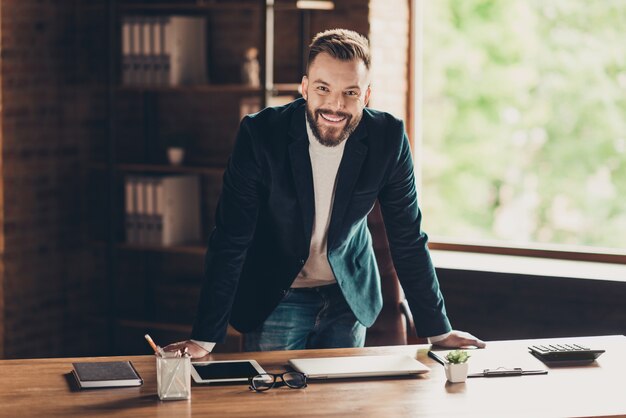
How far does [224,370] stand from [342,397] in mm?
360

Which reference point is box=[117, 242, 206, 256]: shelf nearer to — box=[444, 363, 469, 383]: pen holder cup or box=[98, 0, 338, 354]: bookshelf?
box=[98, 0, 338, 354]: bookshelf

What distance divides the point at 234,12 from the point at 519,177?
1809 mm

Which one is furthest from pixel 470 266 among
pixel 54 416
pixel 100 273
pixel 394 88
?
pixel 54 416

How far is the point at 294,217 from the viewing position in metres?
3.09

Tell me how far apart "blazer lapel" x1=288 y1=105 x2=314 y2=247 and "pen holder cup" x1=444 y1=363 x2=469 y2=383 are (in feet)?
2.15

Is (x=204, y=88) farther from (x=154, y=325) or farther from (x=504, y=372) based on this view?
(x=504, y=372)

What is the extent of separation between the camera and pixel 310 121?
296 centimetres

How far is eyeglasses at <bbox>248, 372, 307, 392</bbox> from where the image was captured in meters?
2.56

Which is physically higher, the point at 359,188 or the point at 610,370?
the point at 359,188

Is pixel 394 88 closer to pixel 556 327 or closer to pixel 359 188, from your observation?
pixel 556 327

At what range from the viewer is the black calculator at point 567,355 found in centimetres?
290

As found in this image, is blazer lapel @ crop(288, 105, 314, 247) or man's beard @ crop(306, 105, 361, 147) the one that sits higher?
man's beard @ crop(306, 105, 361, 147)

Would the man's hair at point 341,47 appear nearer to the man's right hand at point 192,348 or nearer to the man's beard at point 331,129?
the man's beard at point 331,129

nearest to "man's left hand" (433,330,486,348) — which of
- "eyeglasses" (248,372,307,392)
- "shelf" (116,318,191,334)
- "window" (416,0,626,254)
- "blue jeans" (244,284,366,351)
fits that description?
"blue jeans" (244,284,366,351)
